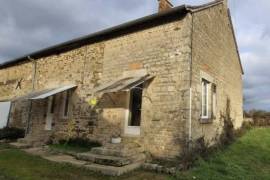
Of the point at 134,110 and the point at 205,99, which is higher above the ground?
the point at 205,99

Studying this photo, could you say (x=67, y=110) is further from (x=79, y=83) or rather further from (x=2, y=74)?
(x=2, y=74)

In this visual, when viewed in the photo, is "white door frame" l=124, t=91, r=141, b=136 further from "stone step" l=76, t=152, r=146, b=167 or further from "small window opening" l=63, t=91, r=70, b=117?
"small window opening" l=63, t=91, r=70, b=117

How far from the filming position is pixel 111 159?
25.1 ft

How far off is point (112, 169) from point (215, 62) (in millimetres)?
7097

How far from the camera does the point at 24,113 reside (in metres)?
14.8

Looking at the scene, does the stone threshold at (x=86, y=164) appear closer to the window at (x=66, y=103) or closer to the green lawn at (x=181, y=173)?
the green lawn at (x=181, y=173)

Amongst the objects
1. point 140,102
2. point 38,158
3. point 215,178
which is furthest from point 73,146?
point 215,178

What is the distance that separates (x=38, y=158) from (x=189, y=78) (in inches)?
245

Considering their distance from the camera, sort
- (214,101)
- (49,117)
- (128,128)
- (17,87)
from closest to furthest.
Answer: (128,128) < (214,101) < (49,117) < (17,87)

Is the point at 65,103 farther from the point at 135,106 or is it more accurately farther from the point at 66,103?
the point at 135,106

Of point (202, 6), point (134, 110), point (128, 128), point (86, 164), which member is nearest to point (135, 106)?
point (134, 110)

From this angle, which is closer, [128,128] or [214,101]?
[128,128]

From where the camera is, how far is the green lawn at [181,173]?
671 cm

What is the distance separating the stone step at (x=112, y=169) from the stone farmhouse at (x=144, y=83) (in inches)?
35.9
